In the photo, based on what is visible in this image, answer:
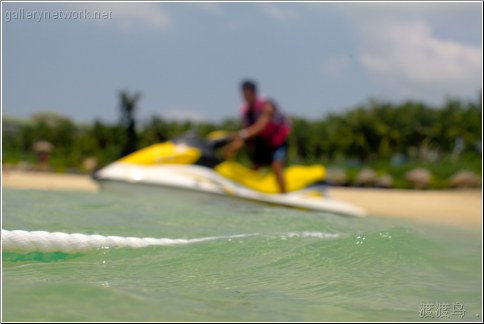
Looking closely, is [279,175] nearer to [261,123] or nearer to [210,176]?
[261,123]

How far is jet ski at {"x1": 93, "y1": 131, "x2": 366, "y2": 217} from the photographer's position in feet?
18.2

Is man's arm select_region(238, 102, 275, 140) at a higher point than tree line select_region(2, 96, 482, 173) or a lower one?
lower

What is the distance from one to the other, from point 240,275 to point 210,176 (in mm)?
3260

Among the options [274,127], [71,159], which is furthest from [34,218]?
[71,159]

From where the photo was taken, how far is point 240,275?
247cm

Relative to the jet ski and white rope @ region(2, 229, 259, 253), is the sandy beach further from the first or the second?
white rope @ region(2, 229, 259, 253)

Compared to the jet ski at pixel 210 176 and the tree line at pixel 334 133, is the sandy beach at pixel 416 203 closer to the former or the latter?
the jet ski at pixel 210 176

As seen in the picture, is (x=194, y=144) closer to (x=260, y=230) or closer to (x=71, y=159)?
(x=260, y=230)

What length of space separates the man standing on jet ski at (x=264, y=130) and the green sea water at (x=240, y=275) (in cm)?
185

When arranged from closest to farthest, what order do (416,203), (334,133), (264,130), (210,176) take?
(210,176)
(264,130)
(416,203)
(334,133)

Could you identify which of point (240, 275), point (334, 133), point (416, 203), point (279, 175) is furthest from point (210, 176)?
point (334, 133)

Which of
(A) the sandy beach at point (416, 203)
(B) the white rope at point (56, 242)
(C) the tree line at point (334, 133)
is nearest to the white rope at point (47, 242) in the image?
(B) the white rope at point (56, 242)

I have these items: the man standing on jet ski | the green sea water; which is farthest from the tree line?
the green sea water

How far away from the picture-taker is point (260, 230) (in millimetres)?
3627
